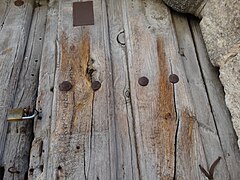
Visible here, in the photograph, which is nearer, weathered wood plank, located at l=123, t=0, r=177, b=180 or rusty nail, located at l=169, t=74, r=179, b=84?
weathered wood plank, located at l=123, t=0, r=177, b=180

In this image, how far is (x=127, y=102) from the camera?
103 centimetres

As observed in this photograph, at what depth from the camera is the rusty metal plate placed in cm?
121

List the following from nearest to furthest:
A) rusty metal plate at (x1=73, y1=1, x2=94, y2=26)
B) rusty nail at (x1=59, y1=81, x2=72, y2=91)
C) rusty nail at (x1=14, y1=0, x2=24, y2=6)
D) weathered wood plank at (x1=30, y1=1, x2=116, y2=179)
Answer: weathered wood plank at (x1=30, y1=1, x2=116, y2=179) < rusty nail at (x1=59, y1=81, x2=72, y2=91) < rusty metal plate at (x1=73, y1=1, x2=94, y2=26) < rusty nail at (x1=14, y1=0, x2=24, y2=6)

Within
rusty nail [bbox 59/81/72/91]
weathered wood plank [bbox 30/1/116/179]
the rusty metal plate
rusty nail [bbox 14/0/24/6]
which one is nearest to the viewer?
weathered wood plank [bbox 30/1/116/179]

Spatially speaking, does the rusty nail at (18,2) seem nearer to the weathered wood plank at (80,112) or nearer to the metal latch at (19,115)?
the weathered wood plank at (80,112)

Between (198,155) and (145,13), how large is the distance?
59cm

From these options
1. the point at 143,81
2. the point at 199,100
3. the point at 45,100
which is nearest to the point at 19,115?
the point at 45,100

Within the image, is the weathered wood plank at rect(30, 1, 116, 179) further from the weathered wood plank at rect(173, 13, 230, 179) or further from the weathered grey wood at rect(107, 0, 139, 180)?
the weathered wood plank at rect(173, 13, 230, 179)

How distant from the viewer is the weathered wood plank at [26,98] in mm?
961

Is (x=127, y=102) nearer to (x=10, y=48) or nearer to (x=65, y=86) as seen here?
(x=65, y=86)

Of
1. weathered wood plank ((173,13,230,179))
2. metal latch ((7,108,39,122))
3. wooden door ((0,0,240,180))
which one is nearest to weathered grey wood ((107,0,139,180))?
wooden door ((0,0,240,180))

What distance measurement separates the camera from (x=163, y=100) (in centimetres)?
100

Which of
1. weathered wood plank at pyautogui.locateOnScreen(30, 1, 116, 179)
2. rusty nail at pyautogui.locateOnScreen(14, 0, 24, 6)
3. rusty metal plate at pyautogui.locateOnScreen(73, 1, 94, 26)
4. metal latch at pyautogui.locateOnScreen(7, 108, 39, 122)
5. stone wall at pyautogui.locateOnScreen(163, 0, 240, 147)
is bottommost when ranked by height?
metal latch at pyautogui.locateOnScreen(7, 108, 39, 122)

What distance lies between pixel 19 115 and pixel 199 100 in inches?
22.5
